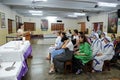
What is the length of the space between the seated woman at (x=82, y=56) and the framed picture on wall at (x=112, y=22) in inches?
246

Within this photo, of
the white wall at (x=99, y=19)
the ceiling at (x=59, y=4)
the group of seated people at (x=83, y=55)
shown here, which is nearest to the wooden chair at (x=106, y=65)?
the group of seated people at (x=83, y=55)

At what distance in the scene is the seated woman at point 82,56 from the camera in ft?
13.8

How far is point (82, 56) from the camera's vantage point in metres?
4.21

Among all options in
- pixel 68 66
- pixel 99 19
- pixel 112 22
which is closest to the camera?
pixel 68 66

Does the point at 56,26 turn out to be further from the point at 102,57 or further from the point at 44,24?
the point at 102,57

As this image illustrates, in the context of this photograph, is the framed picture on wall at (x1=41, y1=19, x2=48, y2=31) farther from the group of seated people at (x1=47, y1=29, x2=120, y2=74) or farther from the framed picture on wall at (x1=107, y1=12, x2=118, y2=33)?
the group of seated people at (x1=47, y1=29, x2=120, y2=74)

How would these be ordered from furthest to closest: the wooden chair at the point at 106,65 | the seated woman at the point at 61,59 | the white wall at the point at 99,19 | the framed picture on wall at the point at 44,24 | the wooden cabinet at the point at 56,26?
the wooden cabinet at the point at 56,26
the framed picture on wall at the point at 44,24
the white wall at the point at 99,19
the wooden chair at the point at 106,65
the seated woman at the point at 61,59

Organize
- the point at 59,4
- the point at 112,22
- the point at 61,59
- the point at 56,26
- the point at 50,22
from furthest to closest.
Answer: the point at 56,26 < the point at 50,22 < the point at 112,22 < the point at 59,4 < the point at 61,59

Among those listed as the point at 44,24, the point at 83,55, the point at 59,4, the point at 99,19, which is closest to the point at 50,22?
the point at 44,24

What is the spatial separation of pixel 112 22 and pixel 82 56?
6.85 metres

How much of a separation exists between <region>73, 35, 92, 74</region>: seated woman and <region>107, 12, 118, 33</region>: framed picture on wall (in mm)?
6239

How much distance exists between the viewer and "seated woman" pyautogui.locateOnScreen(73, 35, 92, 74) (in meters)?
4.21

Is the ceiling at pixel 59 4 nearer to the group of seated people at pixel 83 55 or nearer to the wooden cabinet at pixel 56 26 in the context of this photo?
the group of seated people at pixel 83 55

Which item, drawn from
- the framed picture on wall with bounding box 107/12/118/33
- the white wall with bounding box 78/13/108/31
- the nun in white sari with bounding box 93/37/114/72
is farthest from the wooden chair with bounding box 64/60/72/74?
the white wall with bounding box 78/13/108/31
